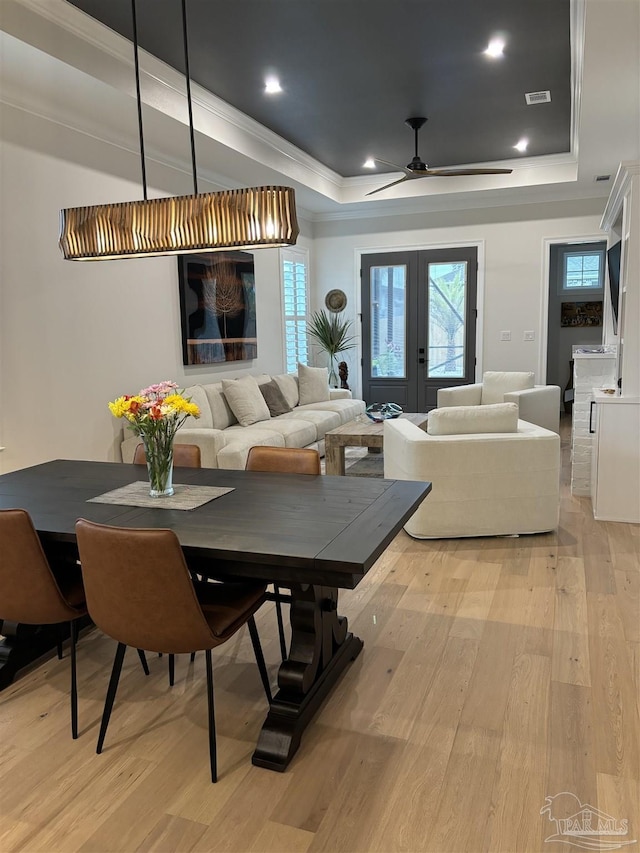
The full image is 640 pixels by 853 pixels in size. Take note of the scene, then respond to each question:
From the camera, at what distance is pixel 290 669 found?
229 cm

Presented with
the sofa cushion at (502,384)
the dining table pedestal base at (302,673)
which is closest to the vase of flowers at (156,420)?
the dining table pedestal base at (302,673)

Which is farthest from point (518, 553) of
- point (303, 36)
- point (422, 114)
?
point (422, 114)

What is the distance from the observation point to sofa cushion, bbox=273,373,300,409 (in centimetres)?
688

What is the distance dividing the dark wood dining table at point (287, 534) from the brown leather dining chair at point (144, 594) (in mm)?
152

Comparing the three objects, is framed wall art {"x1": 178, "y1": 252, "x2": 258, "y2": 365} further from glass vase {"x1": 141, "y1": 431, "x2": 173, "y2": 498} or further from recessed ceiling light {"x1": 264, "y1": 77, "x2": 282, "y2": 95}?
glass vase {"x1": 141, "y1": 431, "x2": 173, "y2": 498}

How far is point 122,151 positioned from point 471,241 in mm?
A: 4633

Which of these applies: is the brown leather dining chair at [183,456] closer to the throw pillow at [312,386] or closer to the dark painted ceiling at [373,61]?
the dark painted ceiling at [373,61]

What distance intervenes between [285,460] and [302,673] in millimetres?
1059

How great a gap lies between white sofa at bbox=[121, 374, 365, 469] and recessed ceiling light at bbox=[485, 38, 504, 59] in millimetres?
3148

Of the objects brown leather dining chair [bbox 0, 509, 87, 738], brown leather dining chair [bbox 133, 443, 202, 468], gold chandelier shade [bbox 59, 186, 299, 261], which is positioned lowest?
brown leather dining chair [bbox 0, 509, 87, 738]

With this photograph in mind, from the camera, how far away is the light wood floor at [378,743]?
1796mm

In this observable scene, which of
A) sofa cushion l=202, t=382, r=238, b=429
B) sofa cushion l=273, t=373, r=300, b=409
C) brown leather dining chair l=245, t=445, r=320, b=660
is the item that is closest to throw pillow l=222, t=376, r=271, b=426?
sofa cushion l=202, t=382, r=238, b=429

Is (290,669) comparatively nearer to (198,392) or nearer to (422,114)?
(198,392)

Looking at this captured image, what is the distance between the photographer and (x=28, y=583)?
219 cm
